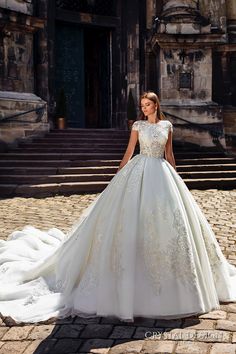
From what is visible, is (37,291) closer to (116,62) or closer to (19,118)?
(19,118)

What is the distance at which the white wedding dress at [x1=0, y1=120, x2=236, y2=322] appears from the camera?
338 cm

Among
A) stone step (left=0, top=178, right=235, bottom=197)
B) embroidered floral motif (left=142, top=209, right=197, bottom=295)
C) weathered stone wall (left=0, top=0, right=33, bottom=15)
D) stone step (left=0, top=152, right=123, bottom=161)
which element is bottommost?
stone step (left=0, top=178, right=235, bottom=197)

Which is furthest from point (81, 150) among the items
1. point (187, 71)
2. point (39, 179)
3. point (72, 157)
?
point (187, 71)

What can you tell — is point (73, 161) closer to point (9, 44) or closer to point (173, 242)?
point (9, 44)

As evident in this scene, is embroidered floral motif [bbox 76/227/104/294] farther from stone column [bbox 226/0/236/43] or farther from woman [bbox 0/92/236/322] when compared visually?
stone column [bbox 226/0/236/43]

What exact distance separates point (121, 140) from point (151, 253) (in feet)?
35.7

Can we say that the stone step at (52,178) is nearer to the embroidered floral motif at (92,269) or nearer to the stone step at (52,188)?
the stone step at (52,188)

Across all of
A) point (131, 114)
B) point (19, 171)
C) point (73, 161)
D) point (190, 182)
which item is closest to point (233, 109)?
point (131, 114)

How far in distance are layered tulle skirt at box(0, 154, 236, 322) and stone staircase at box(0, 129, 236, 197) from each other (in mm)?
6677

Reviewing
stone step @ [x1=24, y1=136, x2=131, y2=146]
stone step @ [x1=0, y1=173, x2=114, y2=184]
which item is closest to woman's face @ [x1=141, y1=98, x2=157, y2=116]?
stone step @ [x1=0, y1=173, x2=114, y2=184]

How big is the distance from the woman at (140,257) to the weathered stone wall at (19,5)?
10.6m

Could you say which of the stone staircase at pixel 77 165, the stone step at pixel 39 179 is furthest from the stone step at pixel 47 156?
the stone step at pixel 39 179

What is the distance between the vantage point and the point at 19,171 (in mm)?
11242

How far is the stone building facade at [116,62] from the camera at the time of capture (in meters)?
13.5
